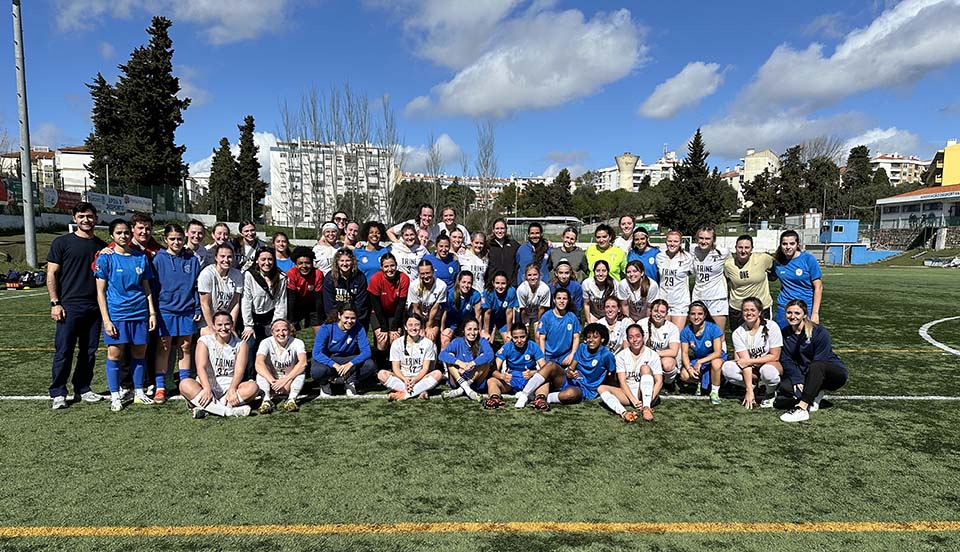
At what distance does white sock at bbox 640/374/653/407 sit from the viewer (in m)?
4.91

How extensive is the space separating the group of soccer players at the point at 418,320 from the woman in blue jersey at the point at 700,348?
0.07 feet

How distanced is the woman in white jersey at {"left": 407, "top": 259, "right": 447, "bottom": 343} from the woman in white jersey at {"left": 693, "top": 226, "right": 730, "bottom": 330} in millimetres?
2886

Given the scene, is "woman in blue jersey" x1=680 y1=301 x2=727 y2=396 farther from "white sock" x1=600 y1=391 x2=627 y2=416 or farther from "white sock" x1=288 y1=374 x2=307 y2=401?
"white sock" x1=288 y1=374 x2=307 y2=401

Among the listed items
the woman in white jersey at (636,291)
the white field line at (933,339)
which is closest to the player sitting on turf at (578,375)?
the woman in white jersey at (636,291)

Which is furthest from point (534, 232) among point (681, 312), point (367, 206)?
point (367, 206)

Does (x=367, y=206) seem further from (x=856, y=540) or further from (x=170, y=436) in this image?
(x=856, y=540)

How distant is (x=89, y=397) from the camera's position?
5.09 m

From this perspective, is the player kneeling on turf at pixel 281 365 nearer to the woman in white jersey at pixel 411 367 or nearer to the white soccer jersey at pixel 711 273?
the woman in white jersey at pixel 411 367

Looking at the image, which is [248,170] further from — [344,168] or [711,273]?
[711,273]

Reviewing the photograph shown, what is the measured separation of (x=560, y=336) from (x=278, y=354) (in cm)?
274

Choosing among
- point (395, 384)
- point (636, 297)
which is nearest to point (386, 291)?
point (395, 384)

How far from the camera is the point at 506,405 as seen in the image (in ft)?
17.1

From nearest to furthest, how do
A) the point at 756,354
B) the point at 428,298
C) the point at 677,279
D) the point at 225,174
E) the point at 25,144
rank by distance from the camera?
the point at 756,354 → the point at 428,298 → the point at 677,279 → the point at 25,144 → the point at 225,174

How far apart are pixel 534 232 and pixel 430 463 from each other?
3.45m
